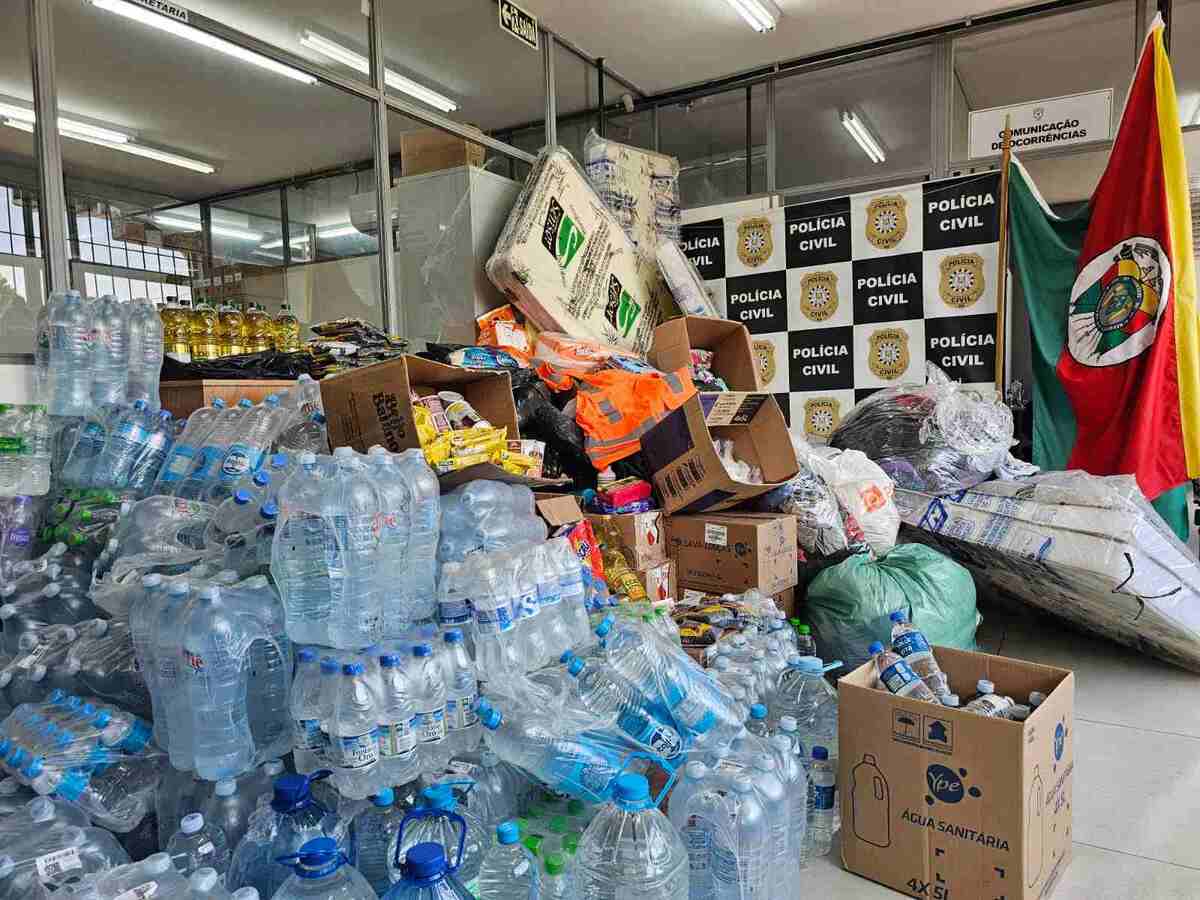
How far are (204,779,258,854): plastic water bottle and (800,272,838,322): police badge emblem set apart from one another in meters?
3.91

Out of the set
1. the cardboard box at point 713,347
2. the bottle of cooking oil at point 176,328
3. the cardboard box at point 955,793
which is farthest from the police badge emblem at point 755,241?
the cardboard box at point 955,793

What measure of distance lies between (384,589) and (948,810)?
3.97 feet

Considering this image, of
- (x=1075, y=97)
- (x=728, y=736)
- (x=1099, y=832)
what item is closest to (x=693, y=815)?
(x=728, y=736)

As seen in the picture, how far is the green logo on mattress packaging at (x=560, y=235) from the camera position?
379cm

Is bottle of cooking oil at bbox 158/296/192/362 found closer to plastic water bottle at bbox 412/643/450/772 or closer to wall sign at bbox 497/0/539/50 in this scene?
plastic water bottle at bbox 412/643/450/772

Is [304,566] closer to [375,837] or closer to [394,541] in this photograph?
[394,541]

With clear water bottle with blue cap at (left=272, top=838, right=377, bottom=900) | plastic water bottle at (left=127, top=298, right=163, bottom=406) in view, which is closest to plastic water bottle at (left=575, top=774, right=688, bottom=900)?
clear water bottle with blue cap at (left=272, top=838, right=377, bottom=900)

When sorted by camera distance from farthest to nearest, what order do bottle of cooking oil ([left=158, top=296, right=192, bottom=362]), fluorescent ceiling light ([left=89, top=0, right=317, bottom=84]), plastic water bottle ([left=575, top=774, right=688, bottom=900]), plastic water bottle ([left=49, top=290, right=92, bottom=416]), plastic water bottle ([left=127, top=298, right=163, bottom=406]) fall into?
bottle of cooking oil ([left=158, top=296, right=192, bottom=362])
fluorescent ceiling light ([left=89, top=0, right=317, bottom=84])
plastic water bottle ([left=127, top=298, right=163, bottom=406])
plastic water bottle ([left=49, top=290, right=92, bottom=416])
plastic water bottle ([left=575, top=774, right=688, bottom=900])

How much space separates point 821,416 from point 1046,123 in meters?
1.93

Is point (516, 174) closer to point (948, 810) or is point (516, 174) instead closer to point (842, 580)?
point (842, 580)

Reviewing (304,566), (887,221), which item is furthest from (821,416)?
(304,566)

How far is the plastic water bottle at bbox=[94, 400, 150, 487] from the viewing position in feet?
7.27

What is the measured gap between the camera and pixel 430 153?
395 cm

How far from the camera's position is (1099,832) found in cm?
185
